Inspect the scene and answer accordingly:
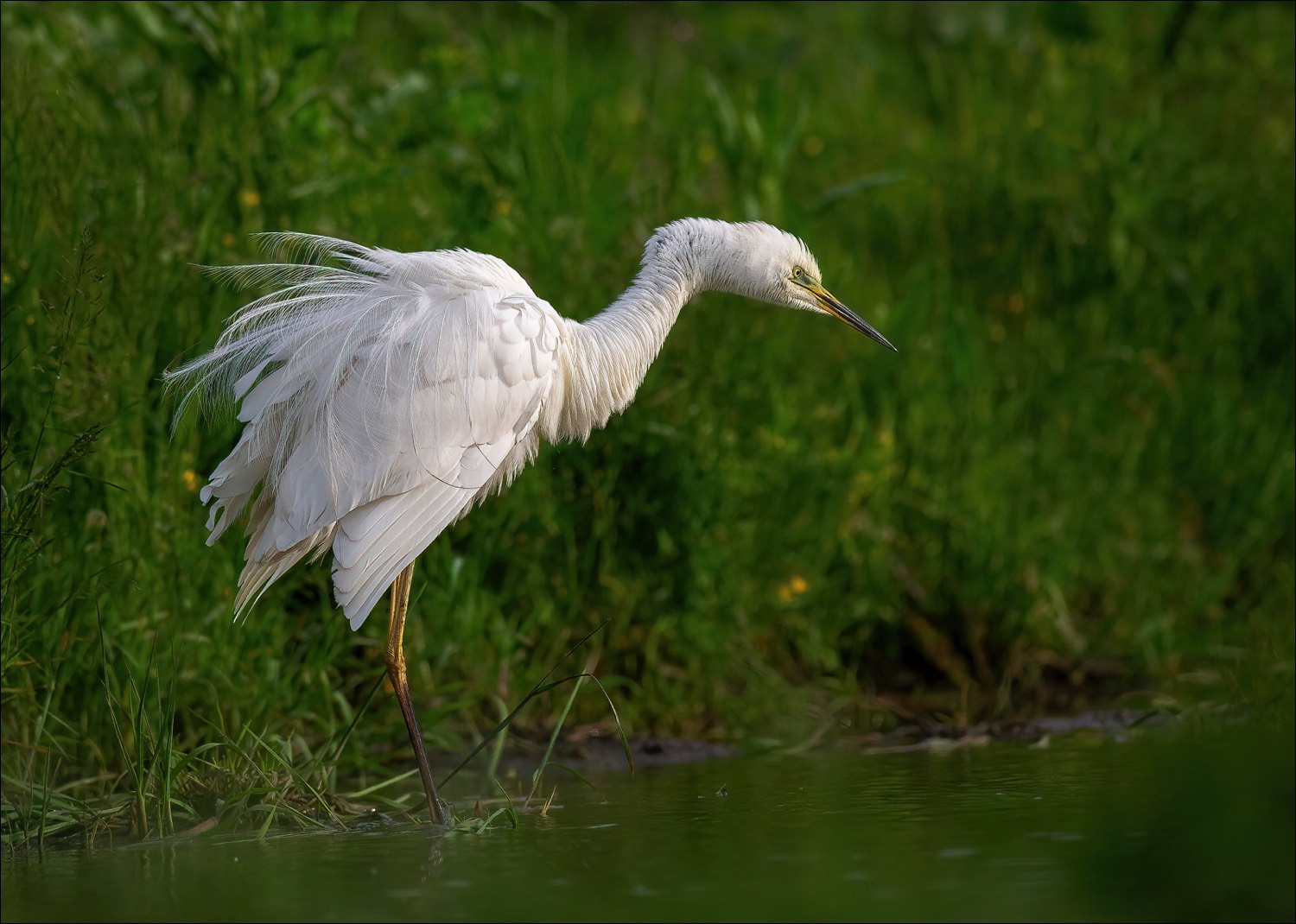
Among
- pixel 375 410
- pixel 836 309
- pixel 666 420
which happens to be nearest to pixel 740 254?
pixel 836 309

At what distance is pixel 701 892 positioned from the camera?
2.91m

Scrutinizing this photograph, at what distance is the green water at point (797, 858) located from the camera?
2832 mm

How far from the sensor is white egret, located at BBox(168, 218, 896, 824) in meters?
3.81

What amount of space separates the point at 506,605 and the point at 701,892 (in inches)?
85.7

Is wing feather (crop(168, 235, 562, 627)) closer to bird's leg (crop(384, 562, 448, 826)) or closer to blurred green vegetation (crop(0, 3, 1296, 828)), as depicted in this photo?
bird's leg (crop(384, 562, 448, 826))

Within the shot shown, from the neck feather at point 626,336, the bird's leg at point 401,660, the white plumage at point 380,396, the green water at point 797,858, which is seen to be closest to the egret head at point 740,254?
the neck feather at point 626,336

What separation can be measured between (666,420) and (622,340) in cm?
95

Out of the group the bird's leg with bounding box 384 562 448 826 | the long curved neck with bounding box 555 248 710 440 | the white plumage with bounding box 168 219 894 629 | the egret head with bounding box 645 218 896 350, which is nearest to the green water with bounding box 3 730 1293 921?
the bird's leg with bounding box 384 562 448 826

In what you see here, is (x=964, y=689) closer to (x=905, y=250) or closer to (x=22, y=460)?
(x=905, y=250)

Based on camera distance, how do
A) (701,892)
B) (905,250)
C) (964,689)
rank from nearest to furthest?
(701,892), (964,689), (905,250)

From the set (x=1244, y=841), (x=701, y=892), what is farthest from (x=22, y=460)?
(x=1244, y=841)

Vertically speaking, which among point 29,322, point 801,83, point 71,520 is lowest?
point 71,520

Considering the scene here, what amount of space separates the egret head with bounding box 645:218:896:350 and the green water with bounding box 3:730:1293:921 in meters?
1.34

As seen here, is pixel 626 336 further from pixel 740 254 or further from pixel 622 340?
pixel 740 254
